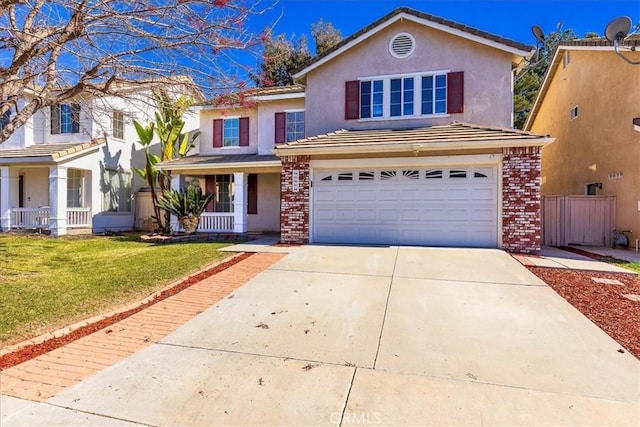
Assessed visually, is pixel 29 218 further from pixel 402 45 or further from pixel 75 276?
pixel 402 45

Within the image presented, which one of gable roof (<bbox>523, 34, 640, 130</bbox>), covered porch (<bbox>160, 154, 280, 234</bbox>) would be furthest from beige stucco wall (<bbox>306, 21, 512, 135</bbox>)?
gable roof (<bbox>523, 34, 640, 130</bbox>)

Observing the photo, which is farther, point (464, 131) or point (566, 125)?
point (566, 125)

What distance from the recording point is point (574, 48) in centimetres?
1380

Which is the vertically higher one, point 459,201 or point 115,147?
point 115,147

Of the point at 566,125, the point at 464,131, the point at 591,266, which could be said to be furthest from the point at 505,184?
the point at 566,125

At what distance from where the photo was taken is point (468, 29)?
11.9m

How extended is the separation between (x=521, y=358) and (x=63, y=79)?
8.84 meters

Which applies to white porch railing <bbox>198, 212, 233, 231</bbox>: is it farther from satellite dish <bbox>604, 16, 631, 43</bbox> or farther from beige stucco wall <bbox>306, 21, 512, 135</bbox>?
satellite dish <bbox>604, 16, 631, 43</bbox>

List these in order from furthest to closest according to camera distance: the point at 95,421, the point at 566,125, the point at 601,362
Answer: the point at 566,125, the point at 601,362, the point at 95,421

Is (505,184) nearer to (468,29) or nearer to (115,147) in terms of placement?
(468,29)

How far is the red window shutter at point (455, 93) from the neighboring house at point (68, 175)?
493 inches

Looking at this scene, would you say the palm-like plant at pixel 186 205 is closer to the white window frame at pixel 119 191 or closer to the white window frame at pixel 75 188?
the white window frame at pixel 119 191

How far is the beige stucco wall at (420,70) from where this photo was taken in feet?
39.3

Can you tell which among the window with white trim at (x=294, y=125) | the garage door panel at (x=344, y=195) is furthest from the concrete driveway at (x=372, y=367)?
the window with white trim at (x=294, y=125)
